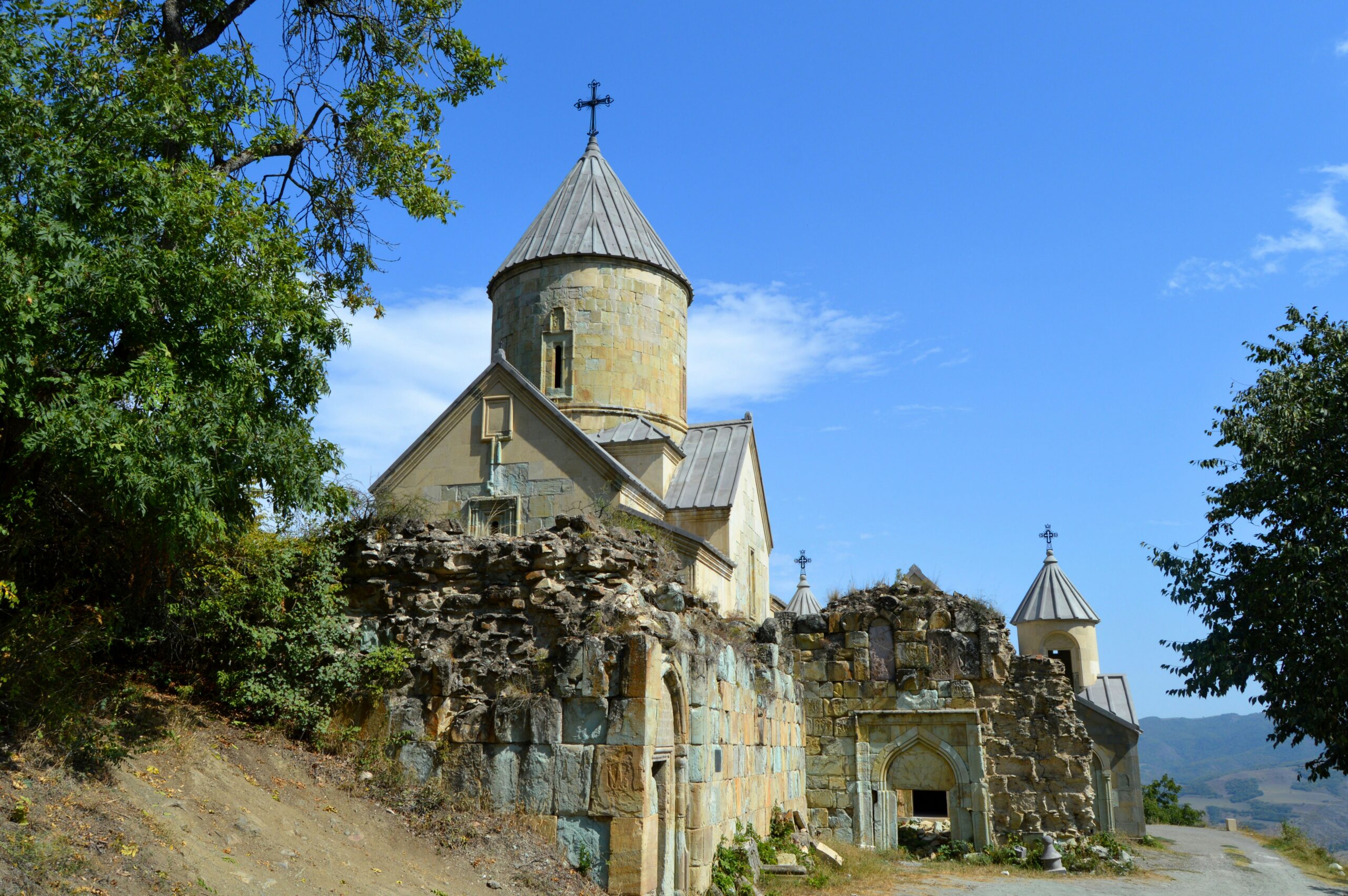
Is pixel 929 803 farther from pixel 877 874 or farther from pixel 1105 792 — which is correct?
pixel 877 874

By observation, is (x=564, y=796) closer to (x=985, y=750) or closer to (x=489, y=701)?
(x=489, y=701)

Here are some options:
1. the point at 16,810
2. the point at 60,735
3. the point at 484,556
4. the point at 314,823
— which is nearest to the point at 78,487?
the point at 60,735

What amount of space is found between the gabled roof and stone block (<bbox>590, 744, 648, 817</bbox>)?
531 centimetres

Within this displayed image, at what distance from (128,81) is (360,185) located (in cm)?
249

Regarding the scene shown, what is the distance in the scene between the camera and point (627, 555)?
876 centimetres

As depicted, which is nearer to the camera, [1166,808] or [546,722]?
[546,722]

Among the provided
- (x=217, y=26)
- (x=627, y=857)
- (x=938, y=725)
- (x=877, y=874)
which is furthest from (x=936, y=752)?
(x=217, y=26)

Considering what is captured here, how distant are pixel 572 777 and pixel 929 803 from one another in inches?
551

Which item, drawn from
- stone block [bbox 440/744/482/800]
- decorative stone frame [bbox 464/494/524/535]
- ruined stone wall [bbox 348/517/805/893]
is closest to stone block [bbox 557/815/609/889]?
ruined stone wall [bbox 348/517/805/893]

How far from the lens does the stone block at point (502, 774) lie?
7.79 meters

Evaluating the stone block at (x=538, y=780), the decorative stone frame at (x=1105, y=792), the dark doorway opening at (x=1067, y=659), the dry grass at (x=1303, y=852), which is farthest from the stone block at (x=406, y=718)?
the dark doorway opening at (x=1067, y=659)

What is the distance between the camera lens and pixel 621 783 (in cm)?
754

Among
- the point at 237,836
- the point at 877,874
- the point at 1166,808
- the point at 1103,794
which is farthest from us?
the point at 1166,808

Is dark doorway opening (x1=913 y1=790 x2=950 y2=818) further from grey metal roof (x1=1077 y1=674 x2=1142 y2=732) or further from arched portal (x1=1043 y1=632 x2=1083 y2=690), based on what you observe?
arched portal (x1=1043 y1=632 x2=1083 y2=690)
